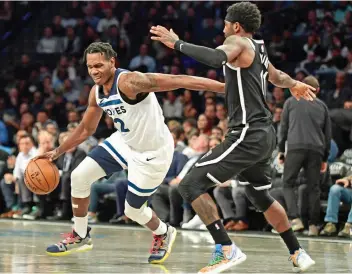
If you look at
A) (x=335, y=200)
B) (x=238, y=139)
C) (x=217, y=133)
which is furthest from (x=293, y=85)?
(x=217, y=133)

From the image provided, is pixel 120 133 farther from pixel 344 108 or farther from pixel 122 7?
pixel 122 7

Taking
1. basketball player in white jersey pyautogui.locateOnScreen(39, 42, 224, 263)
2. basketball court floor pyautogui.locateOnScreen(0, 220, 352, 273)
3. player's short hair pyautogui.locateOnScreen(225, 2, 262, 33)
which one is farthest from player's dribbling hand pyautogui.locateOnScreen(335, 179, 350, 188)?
player's short hair pyautogui.locateOnScreen(225, 2, 262, 33)

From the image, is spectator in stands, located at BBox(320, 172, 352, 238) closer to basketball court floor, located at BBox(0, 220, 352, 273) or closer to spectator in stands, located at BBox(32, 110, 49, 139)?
basketball court floor, located at BBox(0, 220, 352, 273)

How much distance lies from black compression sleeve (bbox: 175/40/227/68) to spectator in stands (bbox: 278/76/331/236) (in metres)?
4.99

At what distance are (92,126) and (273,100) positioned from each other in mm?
6780

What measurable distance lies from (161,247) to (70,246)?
86 centimetres

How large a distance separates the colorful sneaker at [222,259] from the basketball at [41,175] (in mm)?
2180

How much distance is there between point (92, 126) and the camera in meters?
8.31

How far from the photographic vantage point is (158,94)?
17.2 meters

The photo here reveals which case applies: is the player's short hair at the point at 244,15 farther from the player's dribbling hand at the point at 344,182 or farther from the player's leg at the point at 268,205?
the player's dribbling hand at the point at 344,182

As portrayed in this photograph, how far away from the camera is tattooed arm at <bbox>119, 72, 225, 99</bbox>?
24.1 feet

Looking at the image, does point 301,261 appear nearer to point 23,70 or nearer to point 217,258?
point 217,258

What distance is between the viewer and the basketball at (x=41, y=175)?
846 cm

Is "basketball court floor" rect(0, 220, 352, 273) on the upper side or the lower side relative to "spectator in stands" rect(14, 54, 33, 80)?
lower
